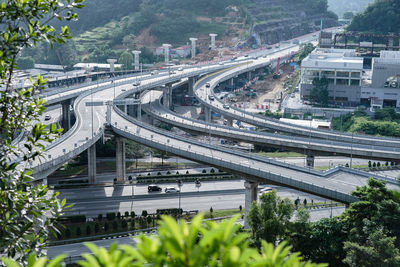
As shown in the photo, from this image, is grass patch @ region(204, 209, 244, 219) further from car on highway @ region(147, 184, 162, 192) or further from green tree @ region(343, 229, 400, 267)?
green tree @ region(343, 229, 400, 267)

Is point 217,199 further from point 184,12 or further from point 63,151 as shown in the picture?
point 184,12

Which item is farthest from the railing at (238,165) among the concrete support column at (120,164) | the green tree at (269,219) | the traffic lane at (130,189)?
the green tree at (269,219)

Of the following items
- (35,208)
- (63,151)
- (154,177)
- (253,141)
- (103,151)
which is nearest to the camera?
(35,208)

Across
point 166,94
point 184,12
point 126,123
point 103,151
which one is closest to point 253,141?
point 126,123

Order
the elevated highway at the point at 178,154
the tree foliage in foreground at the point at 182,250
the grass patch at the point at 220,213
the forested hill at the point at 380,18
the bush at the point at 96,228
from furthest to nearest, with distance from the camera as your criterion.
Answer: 1. the forested hill at the point at 380,18
2. the grass patch at the point at 220,213
3. the bush at the point at 96,228
4. the elevated highway at the point at 178,154
5. the tree foliage in foreground at the point at 182,250

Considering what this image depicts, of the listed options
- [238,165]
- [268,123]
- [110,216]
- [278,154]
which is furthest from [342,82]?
[110,216]

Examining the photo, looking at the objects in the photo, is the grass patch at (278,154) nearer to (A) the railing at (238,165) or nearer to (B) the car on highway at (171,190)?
(A) the railing at (238,165)
